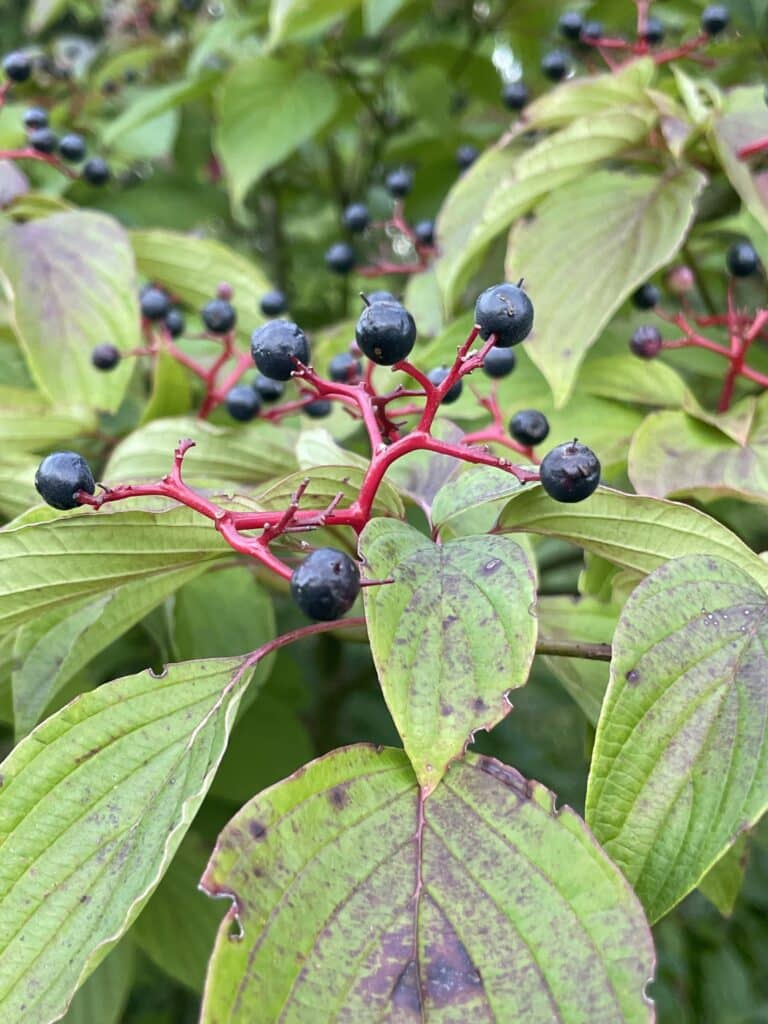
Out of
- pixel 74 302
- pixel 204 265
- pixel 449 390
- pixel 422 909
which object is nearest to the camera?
pixel 422 909

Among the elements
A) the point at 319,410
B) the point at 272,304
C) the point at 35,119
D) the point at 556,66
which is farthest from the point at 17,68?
the point at 556,66

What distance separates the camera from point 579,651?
29.0 inches

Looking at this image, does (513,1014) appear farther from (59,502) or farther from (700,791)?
(59,502)

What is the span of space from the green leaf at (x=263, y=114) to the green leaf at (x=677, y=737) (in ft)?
4.11

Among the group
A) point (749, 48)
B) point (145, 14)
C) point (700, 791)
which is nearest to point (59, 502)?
point (700, 791)

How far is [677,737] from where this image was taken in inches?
23.6

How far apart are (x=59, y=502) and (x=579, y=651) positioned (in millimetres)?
421

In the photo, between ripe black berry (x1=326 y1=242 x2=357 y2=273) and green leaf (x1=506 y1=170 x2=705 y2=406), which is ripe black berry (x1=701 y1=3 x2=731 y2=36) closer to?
green leaf (x1=506 y1=170 x2=705 y2=406)

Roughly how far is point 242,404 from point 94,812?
578 mm

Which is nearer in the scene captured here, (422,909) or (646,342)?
(422,909)

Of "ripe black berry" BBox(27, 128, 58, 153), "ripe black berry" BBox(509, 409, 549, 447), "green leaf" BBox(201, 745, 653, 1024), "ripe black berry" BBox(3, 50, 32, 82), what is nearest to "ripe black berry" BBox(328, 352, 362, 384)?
"ripe black berry" BBox(509, 409, 549, 447)

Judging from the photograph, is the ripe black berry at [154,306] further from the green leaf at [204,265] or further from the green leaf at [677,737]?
the green leaf at [677,737]

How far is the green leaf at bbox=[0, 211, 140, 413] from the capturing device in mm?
1188

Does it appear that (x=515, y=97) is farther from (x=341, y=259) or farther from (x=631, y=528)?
(x=631, y=528)
